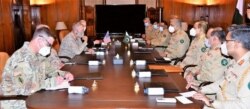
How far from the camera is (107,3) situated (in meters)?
9.34

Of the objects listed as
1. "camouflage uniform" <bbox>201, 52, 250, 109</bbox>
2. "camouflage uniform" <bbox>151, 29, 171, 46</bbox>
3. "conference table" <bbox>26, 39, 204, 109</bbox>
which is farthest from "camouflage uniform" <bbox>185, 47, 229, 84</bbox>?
"camouflage uniform" <bbox>151, 29, 171, 46</bbox>

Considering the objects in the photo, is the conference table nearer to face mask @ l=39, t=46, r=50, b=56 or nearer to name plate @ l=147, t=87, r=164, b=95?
name plate @ l=147, t=87, r=164, b=95

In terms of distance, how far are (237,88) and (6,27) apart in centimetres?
588

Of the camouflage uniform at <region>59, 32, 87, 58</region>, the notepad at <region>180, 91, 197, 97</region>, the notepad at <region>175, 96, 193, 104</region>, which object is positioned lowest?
the notepad at <region>175, 96, 193, 104</region>

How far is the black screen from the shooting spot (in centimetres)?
869

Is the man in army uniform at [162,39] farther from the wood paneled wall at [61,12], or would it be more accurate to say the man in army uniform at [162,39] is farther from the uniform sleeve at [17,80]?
the uniform sleeve at [17,80]

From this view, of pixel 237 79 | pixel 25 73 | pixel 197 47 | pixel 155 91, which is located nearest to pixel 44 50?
pixel 25 73

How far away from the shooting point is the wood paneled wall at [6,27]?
6906mm

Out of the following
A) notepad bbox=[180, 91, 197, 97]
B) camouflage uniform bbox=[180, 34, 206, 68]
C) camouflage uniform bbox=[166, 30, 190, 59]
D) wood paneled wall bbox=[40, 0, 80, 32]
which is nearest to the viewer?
notepad bbox=[180, 91, 197, 97]

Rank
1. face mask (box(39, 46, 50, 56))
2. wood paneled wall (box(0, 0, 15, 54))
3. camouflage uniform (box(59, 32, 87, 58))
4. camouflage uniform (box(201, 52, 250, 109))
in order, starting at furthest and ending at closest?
wood paneled wall (box(0, 0, 15, 54)), camouflage uniform (box(59, 32, 87, 58)), face mask (box(39, 46, 50, 56)), camouflage uniform (box(201, 52, 250, 109))

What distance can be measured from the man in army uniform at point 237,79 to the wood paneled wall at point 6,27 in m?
5.43

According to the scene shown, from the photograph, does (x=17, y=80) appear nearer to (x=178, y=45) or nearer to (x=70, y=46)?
(x=70, y=46)

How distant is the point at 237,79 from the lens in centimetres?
233

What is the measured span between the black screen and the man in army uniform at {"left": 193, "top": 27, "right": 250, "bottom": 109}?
20.3 ft
